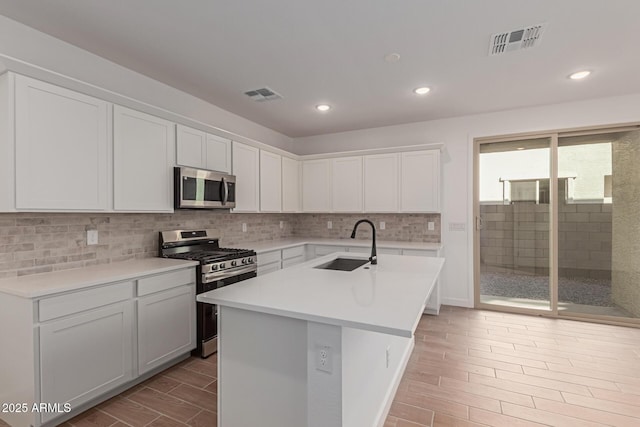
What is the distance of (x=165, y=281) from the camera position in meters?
2.53

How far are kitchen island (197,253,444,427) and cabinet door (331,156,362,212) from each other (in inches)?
108

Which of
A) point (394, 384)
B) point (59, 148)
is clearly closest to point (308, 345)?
point (394, 384)

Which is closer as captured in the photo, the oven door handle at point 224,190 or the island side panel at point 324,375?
the island side panel at point 324,375

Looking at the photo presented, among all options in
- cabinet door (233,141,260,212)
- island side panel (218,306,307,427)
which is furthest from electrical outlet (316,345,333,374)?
cabinet door (233,141,260,212)

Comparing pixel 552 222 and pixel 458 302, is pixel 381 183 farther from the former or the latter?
pixel 552 222

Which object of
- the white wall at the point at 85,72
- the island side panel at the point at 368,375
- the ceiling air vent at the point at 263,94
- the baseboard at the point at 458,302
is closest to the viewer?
the island side panel at the point at 368,375

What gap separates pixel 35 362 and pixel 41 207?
954 millimetres

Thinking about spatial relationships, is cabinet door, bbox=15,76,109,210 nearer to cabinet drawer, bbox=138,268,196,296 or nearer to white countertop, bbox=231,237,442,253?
cabinet drawer, bbox=138,268,196,296

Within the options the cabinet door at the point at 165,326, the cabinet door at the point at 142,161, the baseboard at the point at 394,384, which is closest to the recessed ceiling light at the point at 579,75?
the baseboard at the point at 394,384

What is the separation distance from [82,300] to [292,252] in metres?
2.64

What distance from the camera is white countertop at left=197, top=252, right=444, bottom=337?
1284mm

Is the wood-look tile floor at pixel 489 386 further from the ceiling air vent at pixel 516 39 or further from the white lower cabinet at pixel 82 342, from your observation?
the ceiling air vent at pixel 516 39

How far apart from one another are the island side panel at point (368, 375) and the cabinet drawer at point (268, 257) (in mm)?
1928

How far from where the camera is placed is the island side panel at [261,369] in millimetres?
1502
